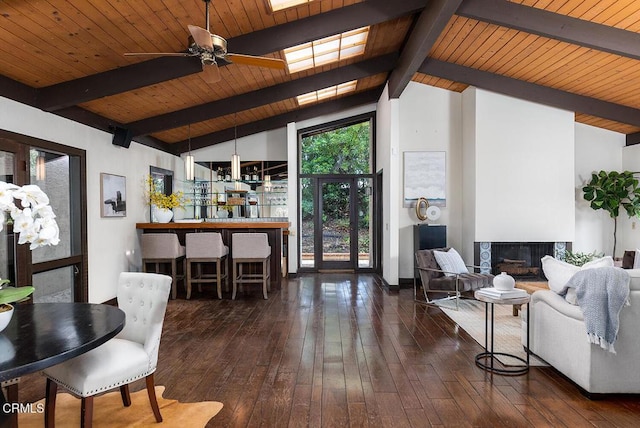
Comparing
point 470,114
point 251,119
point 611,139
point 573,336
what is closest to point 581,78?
point 470,114

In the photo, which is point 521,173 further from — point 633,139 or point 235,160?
point 235,160

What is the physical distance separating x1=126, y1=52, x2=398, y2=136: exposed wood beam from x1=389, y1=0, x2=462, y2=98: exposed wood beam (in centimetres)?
43

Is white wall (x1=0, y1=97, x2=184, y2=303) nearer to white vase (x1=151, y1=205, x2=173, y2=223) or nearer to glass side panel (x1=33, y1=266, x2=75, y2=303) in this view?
white vase (x1=151, y1=205, x2=173, y2=223)

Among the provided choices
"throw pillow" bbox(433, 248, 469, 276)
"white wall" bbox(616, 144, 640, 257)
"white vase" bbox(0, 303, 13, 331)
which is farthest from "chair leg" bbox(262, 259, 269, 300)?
"white wall" bbox(616, 144, 640, 257)

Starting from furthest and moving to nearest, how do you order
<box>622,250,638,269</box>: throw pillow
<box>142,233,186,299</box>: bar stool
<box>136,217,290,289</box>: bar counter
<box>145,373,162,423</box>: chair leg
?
<box>136,217,290,289</box>: bar counter
<box>142,233,186,299</box>: bar stool
<box>622,250,638,269</box>: throw pillow
<box>145,373,162,423</box>: chair leg

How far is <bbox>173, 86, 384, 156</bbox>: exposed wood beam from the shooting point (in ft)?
25.8

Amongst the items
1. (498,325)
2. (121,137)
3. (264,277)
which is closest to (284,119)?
(121,137)

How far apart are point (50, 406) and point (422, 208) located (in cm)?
602

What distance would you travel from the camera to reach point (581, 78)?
567cm

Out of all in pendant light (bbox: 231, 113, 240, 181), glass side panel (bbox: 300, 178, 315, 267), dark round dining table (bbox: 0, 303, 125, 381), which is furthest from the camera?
glass side panel (bbox: 300, 178, 315, 267)

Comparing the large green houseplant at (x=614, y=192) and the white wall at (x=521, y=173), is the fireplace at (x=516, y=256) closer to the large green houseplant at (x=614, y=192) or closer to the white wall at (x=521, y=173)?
the white wall at (x=521, y=173)

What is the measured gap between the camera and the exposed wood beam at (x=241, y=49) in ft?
13.6

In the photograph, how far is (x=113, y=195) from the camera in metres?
5.63

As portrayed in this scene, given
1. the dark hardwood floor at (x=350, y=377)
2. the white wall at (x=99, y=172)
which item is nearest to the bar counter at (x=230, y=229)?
the white wall at (x=99, y=172)
